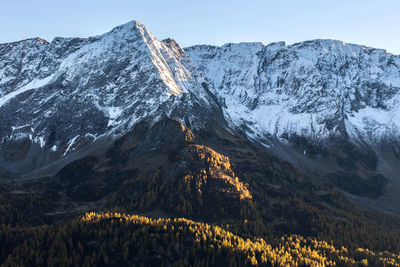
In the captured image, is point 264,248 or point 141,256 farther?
point 264,248

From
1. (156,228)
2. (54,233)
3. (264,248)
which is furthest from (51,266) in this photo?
(264,248)

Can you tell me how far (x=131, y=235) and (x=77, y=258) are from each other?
2620 cm

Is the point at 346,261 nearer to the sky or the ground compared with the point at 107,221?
nearer to the ground

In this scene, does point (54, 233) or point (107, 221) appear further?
point (107, 221)

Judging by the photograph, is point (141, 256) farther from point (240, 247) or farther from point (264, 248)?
point (264, 248)

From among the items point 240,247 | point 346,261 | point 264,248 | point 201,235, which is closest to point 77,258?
point 201,235

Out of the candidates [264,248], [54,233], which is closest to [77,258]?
[54,233]

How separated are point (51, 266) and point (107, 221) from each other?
36225mm

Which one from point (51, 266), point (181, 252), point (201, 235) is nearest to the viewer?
point (51, 266)

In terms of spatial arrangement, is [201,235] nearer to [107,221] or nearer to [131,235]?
[131,235]

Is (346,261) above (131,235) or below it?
below

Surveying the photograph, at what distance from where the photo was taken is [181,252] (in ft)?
549

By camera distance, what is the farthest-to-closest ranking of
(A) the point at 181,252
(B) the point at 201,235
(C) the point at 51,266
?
(B) the point at 201,235 < (A) the point at 181,252 < (C) the point at 51,266

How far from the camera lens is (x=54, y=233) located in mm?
175750
